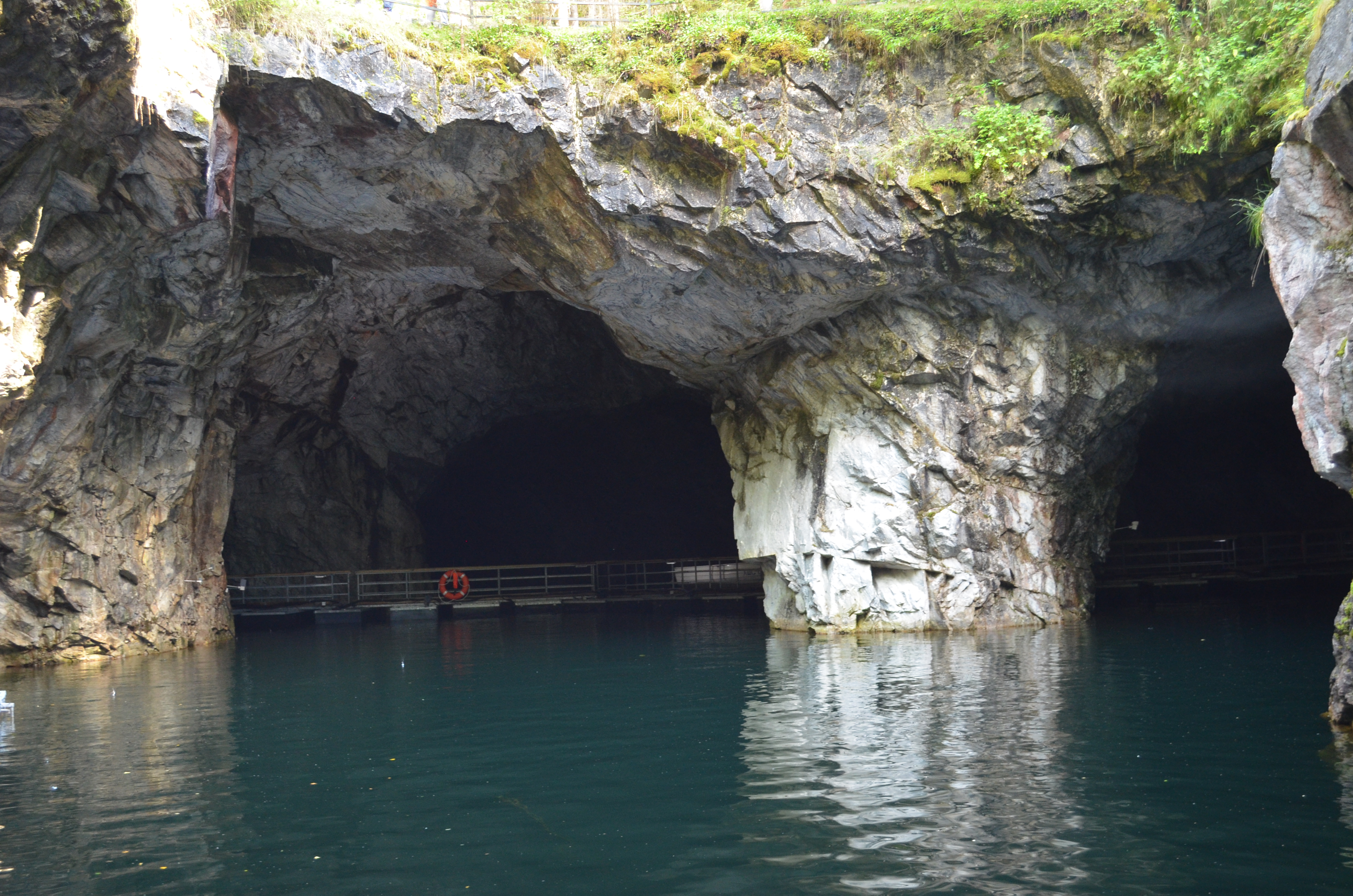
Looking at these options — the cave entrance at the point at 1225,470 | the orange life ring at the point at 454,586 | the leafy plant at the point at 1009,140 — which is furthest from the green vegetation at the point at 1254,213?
the orange life ring at the point at 454,586

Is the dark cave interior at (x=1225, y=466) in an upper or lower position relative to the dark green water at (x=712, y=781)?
upper

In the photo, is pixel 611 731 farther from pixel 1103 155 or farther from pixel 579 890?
pixel 1103 155

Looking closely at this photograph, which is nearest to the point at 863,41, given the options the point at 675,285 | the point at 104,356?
the point at 675,285

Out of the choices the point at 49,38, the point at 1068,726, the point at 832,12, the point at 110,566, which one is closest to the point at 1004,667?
the point at 1068,726

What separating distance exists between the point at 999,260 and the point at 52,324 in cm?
1495

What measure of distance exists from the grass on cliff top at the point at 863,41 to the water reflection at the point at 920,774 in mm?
8608

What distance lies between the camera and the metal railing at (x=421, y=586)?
1203 inches

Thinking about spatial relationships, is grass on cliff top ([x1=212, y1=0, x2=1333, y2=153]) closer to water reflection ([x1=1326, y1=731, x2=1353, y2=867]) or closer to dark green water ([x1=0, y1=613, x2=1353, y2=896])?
dark green water ([x1=0, y1=613, x2=1353, y2=896])

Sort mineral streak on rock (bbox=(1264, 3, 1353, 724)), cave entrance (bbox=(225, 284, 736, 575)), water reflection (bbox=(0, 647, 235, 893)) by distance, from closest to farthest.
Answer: water reflection (bbox=(0, 647, 235, 893))
mineral streak on rock (bbox=(1264, 3, 1353, 724))
cave entrance (bbox=(225, 284, 736, 575))

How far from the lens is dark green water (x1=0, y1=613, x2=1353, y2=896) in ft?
19.3

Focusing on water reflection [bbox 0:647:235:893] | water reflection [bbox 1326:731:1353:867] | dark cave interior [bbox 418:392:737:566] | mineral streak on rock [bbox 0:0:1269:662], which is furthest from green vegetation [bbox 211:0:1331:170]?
dark cave interior [bbox 418:392:737:566]

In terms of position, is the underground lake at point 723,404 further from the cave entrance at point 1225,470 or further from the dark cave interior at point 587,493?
the dark cave interior at point 587,493

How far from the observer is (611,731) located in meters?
10.2

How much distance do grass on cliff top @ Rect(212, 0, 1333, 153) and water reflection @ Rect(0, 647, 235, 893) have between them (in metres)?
9.60
